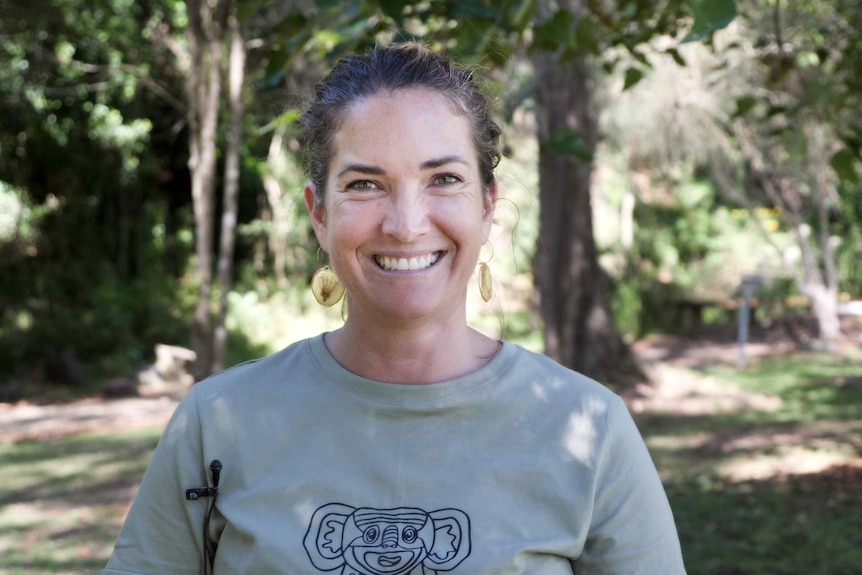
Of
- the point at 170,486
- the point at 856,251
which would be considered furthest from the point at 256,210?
the point at 170,486

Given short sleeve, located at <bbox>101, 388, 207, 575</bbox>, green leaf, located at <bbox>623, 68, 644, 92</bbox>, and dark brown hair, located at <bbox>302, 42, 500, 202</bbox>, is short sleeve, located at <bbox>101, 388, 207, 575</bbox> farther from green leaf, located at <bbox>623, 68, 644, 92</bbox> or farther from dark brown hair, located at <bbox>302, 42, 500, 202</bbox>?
green leaf, located at <bbox>623, 68, 644, 92</bbox>

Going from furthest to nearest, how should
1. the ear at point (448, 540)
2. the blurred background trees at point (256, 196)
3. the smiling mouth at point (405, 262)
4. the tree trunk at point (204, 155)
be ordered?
1. the blurred background trees at point (256, 196)
2. the tree trunk at point (204, 155)
3. the smiling mouth at point (405, 262)
4. the ear at point (448, 540)

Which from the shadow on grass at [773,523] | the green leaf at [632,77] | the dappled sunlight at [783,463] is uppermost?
the green leaf at [632,77]

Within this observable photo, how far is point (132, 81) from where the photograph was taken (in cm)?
1338

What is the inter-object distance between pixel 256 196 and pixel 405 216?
50.7ft

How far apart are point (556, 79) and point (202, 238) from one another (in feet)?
11.9

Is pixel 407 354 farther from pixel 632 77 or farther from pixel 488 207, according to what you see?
pixel 632 77

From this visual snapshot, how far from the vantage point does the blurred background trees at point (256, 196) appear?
1029 centimetres

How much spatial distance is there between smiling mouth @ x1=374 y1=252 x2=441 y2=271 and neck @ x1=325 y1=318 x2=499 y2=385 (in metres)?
0.12

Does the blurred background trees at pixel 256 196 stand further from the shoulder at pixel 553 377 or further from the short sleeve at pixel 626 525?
the short sleeve at pixel 626 525

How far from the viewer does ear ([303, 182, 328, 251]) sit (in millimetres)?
1882

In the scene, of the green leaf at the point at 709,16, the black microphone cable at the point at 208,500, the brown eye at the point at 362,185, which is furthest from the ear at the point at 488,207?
the green leaf at the point at 709,16

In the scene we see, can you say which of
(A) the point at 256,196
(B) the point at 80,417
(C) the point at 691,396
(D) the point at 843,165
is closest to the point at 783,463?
(C) the point at 691,396

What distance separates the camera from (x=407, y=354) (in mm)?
1824
